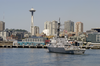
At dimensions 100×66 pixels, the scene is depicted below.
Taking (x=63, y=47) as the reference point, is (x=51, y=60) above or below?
below

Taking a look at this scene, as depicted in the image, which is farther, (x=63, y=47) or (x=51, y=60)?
(x=63, y=47)

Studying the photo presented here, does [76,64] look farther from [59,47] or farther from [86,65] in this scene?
[59,47]

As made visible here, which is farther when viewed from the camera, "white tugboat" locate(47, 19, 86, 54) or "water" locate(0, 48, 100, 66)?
"white tugboat" locate(47, 19, 86, 54)

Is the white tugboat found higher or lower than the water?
higher

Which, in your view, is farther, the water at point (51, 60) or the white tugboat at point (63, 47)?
the white tugboat at point (63, 47)

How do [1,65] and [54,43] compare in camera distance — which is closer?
[1,65]

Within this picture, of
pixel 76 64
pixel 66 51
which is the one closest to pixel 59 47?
pixel 66 51

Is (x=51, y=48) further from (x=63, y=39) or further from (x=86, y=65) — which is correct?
(x=86, y=65)

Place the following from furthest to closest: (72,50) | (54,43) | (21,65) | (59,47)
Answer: (54,43) → (59,47) → (72,50) → (21,65)

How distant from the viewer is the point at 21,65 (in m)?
64.3

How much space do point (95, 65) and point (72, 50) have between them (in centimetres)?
3465

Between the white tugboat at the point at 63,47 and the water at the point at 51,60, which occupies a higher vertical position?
the white tugboat at the point at 63,47

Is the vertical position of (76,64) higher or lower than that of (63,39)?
lower

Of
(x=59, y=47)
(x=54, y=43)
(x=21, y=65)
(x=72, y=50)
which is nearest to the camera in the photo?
(x=21, y=65)
